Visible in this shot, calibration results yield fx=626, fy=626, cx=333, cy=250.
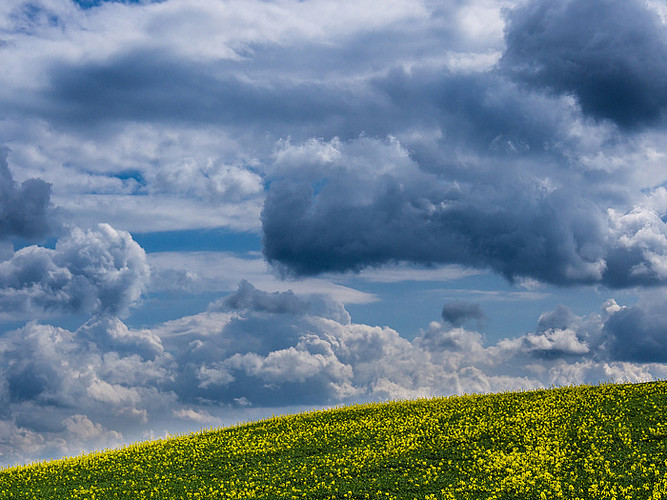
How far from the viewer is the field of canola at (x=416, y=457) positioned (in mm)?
30812

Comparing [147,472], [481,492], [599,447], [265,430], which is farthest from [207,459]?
[599,447]

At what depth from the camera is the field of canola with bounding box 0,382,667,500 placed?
30.8 meters

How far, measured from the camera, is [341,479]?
3359 cm

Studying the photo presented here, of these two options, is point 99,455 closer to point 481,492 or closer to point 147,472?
point 147,472

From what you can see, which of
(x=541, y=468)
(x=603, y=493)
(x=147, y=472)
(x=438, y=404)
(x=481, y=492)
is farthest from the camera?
(x=438, y=404)

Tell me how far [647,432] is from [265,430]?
27.2m

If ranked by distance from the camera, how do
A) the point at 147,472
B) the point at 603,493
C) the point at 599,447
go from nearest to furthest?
the point at 603,493 < the point at 599,447 < the point at 147,472

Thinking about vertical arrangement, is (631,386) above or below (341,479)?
above

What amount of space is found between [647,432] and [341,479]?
18608mm

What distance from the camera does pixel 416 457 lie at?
36906 millimetres

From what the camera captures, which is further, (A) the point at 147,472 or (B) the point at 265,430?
(B) the point at 265,430

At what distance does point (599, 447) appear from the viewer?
1389 inches

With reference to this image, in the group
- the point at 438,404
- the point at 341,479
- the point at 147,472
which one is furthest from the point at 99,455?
the point at 438,404

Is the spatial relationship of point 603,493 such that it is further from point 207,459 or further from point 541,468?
point 207,459
